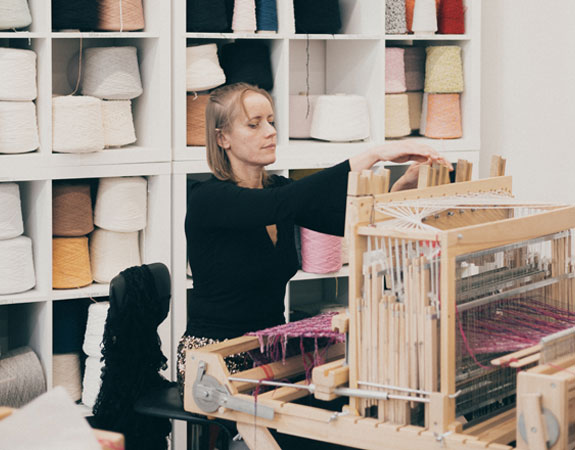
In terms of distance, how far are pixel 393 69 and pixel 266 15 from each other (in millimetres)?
546

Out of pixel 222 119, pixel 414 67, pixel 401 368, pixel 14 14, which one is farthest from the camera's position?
pixel 414 67

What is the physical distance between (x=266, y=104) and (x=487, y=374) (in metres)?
1.01

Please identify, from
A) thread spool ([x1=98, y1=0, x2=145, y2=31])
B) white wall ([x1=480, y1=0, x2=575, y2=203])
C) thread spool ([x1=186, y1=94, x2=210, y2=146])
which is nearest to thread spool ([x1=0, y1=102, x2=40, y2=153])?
thread spool ([x1=98, y1=0, x2=145, y2=31])

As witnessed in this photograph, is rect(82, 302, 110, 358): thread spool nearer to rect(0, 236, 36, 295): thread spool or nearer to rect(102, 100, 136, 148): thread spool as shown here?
rect(0, 236, 36, 295): thread spool

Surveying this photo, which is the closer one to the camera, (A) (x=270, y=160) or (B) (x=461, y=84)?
(A) (x=270, y=160)

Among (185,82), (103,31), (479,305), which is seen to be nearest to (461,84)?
(185,82)

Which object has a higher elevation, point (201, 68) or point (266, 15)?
point (266, 15)

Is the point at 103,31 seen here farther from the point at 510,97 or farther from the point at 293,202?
the point at 510,97

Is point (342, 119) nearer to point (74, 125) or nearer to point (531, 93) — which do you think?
point (531, 93)

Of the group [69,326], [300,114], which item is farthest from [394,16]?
[69,326]

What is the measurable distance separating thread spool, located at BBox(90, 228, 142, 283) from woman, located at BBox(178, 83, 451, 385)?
2.39ft

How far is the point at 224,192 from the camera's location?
2316mm

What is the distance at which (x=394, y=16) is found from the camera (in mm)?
3451

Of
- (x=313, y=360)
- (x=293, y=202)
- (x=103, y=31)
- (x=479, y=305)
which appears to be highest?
(x=103, y=31)
